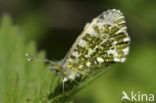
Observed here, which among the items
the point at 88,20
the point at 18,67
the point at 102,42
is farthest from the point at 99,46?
the point at 88,20

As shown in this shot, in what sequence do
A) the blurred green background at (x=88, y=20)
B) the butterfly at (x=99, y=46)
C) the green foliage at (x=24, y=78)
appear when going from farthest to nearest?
the blurred green background at (x=88, y=20), the butterfly at (x=99, y=46), the green foliage at (x=24, y=78)

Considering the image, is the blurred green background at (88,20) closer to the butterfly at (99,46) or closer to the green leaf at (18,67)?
the green leaf at (18,67)

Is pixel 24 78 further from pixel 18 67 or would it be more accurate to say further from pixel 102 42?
pixel 102 42

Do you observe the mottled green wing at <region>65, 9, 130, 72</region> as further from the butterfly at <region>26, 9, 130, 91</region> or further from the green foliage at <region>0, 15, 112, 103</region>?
the green foliage at <region>0, 15, 112, 103</region>

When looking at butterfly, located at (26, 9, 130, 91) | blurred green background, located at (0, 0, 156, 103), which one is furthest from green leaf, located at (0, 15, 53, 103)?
blurred green background, located at (0, 0, 156, 103)

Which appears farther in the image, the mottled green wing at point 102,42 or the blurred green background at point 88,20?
the blurred green background at point 88,20

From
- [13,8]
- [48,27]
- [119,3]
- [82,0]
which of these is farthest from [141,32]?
[13,8]

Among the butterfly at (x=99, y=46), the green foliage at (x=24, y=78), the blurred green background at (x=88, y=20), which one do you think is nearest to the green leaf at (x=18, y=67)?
the green foliage at (x=24, y=78)
